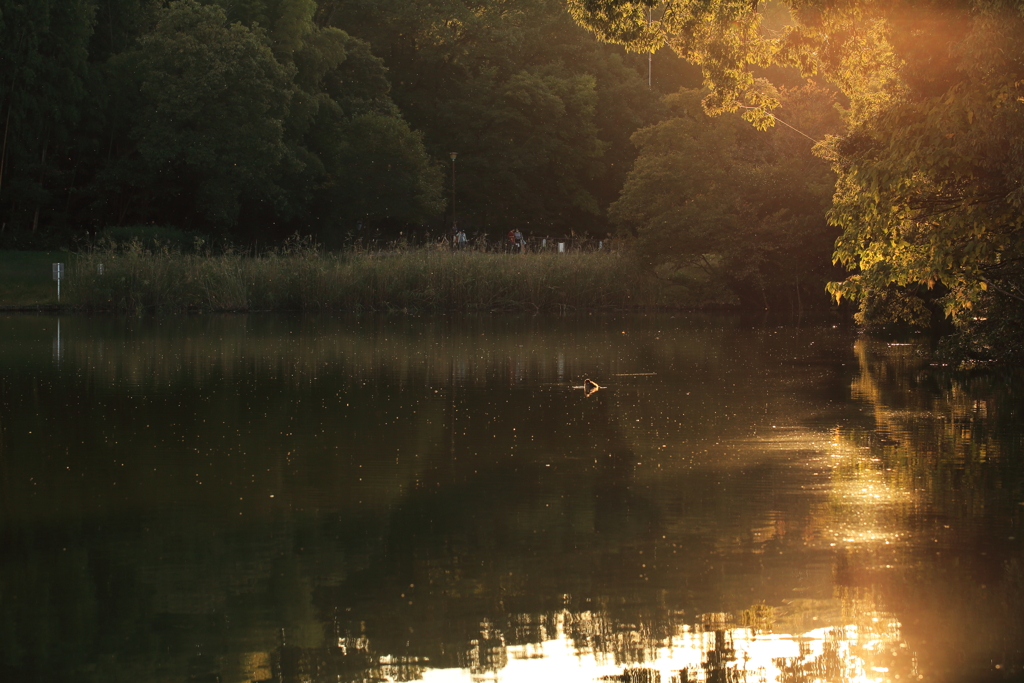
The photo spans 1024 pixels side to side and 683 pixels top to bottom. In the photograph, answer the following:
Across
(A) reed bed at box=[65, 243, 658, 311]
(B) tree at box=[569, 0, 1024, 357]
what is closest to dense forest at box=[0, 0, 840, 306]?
(A) reed bed at box=[65, 243, 658, 311]

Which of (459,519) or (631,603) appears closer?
(631,603)

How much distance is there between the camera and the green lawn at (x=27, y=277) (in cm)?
3737

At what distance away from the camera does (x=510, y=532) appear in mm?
7613

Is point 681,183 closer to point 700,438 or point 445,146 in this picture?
point 700,438

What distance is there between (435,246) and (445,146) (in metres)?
31.6

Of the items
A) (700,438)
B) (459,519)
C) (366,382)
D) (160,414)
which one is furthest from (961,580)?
(366,382)

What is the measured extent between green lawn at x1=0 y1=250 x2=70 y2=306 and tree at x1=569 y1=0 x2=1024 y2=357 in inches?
898

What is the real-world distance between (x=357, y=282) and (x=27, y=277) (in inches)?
477

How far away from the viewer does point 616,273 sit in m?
39.0

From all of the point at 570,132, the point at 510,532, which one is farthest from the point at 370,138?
the point at 510,532

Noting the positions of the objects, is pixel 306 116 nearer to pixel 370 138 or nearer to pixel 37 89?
pixel 370 138

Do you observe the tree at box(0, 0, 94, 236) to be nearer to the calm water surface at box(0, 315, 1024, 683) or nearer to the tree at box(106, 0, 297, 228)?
the tree at box(106, 0, 297, 228)

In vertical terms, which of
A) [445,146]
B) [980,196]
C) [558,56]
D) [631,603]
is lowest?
[631,603]

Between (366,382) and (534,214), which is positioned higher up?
(534,214)
